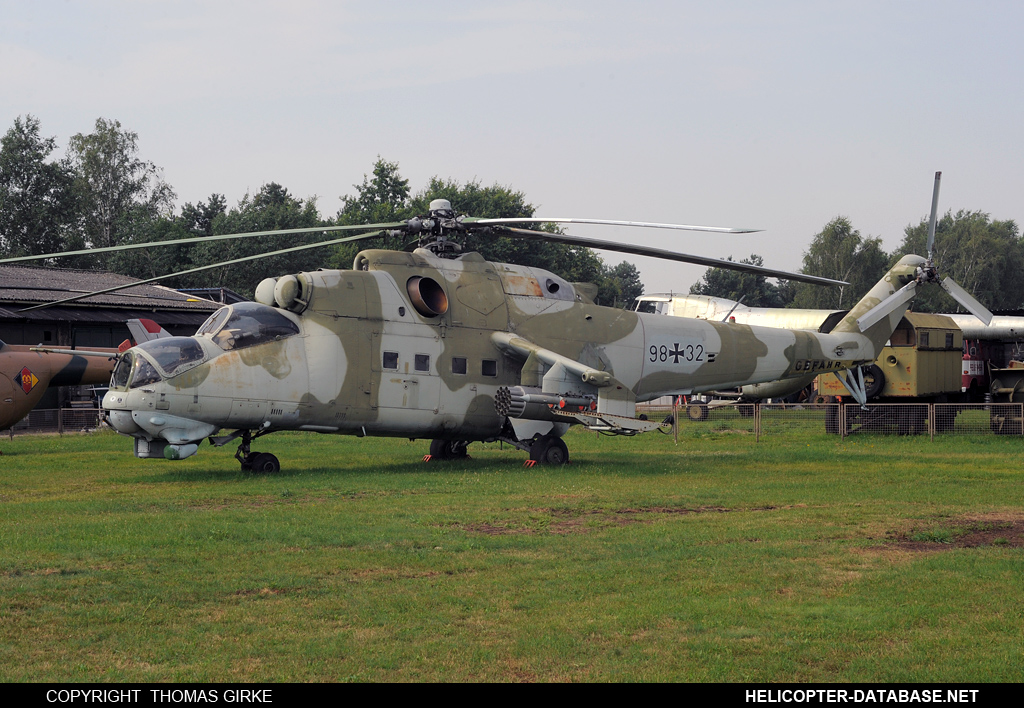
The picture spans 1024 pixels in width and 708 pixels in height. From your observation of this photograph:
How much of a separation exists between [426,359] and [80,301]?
92.2ft

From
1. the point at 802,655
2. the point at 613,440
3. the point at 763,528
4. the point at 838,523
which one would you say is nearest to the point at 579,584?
the point at 802,655

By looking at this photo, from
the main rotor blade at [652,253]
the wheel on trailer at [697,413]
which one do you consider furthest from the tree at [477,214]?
the main rotor blade at [652,253]

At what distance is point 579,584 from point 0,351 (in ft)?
72.8

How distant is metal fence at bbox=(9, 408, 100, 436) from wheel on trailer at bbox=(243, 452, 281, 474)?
16.5 metres

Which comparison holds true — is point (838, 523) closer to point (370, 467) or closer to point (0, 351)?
point (370, 467)

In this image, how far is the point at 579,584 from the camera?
32.6 ft

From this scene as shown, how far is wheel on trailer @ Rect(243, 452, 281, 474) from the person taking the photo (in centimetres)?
2014

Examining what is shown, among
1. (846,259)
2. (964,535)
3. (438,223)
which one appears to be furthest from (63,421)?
(846,259)

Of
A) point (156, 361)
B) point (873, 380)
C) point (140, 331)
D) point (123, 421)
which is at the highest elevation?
point (140, 331)

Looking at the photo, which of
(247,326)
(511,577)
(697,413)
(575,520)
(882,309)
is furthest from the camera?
(697,413)

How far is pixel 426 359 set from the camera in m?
21.0

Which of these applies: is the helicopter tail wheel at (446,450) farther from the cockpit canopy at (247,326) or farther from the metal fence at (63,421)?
the metal fence at (63,421)

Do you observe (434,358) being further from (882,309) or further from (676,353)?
Answer: (882,309)
